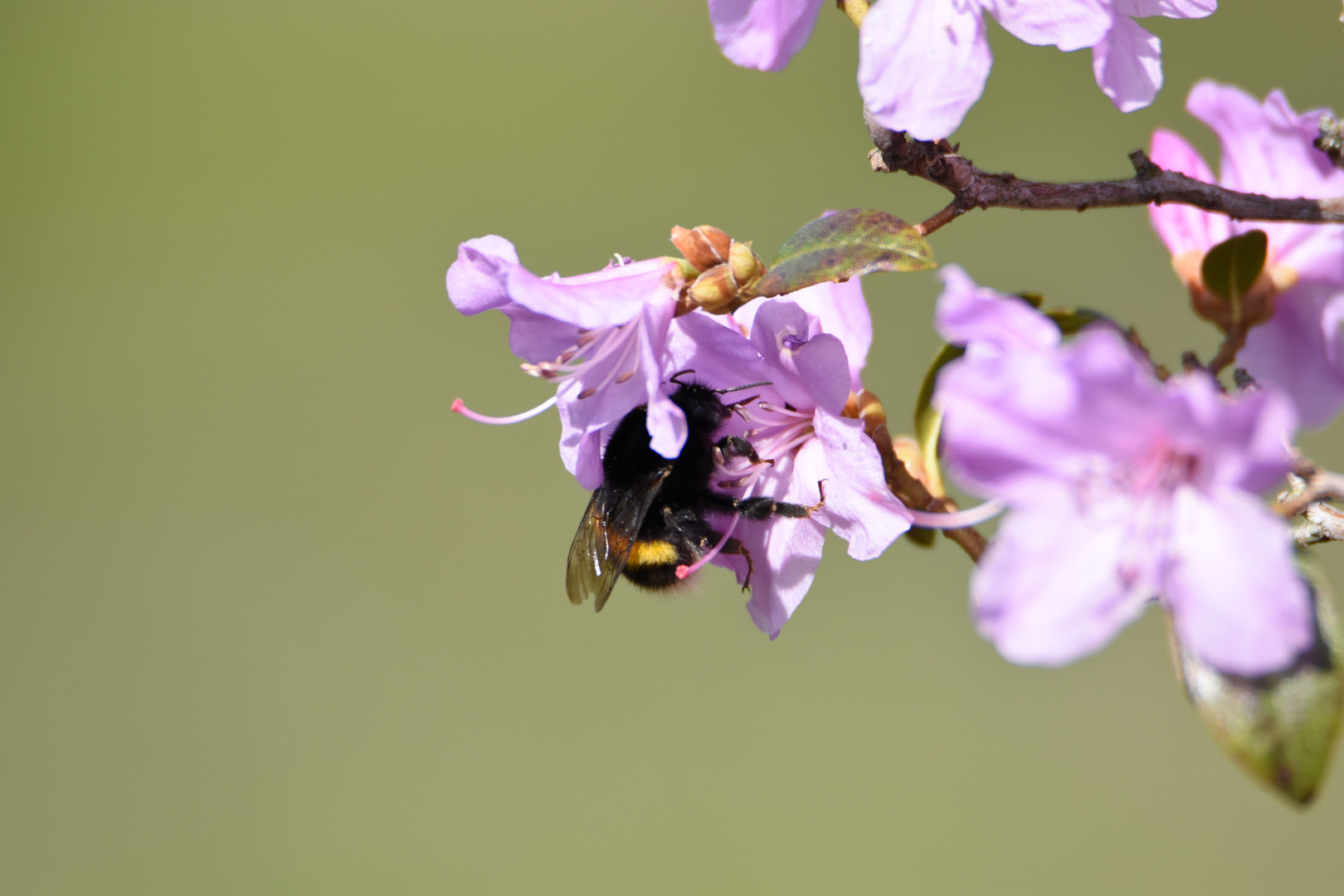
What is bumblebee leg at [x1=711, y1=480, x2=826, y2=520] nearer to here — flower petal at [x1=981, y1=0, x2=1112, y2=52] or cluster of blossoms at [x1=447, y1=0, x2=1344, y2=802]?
cluster of blossoms at [x1=447, y1=0, x2=1344, y2=802]

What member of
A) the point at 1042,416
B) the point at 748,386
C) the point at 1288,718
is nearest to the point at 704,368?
the point at 748,386

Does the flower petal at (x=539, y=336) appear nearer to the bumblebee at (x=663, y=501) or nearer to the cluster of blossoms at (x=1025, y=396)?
the cluster of blossoms at (x=1025, y=396)

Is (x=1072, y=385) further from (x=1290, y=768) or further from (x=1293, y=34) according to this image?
(x=1293, y=34)

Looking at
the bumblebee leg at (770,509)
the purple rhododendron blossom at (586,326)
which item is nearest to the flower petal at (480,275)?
the purple rhododendron blossom at (586,326)

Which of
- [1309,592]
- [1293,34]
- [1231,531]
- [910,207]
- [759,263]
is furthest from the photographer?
[1293,34]

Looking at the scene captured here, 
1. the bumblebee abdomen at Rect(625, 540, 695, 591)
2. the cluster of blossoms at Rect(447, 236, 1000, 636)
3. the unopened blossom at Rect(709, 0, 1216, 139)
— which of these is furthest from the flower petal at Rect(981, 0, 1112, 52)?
the bumblebee abdomen at Rect(625, 540, 695, 591)

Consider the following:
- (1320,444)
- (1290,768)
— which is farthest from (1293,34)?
(1290,768)

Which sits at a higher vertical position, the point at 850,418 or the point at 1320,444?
the point at 850,418
